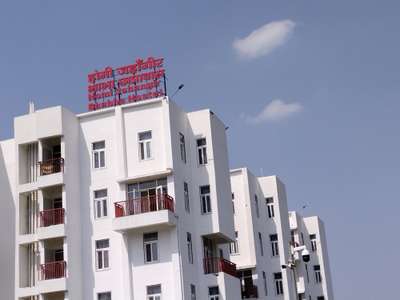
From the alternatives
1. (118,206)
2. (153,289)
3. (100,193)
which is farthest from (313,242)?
(118,206)

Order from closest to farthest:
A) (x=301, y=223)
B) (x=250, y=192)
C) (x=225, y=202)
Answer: (x=225, y=202)
(x=250, y=192)
(x=301, y=223)

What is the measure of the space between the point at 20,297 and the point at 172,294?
715 centimetres

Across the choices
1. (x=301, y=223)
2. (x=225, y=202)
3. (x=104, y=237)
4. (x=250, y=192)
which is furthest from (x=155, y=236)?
(x=301, y=223)

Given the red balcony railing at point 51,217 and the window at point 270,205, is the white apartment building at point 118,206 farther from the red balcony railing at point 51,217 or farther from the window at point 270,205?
the window at point 270,205

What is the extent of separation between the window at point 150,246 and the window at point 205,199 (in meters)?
3.19

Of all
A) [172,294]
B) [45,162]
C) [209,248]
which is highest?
[45,162]

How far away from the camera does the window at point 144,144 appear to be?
Result: 3559 cm

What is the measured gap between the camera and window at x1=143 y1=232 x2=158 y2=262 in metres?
34.1

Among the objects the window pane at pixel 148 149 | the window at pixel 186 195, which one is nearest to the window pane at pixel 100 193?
the window pane at pixel 148 149

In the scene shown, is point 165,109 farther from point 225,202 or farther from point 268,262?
point 268,262

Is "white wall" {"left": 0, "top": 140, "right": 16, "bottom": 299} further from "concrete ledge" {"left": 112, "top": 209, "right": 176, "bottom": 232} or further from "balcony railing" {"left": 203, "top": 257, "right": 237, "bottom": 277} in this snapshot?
"balcony railing" {"left": 203, "top": 257, "right": 237, "bottom": 277}

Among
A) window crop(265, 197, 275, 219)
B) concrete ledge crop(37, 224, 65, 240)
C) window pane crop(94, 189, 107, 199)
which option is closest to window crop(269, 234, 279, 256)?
window crop(265, 197, 275, 219)

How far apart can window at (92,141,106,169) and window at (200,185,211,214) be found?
15.9 feet

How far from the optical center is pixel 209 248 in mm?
37281
